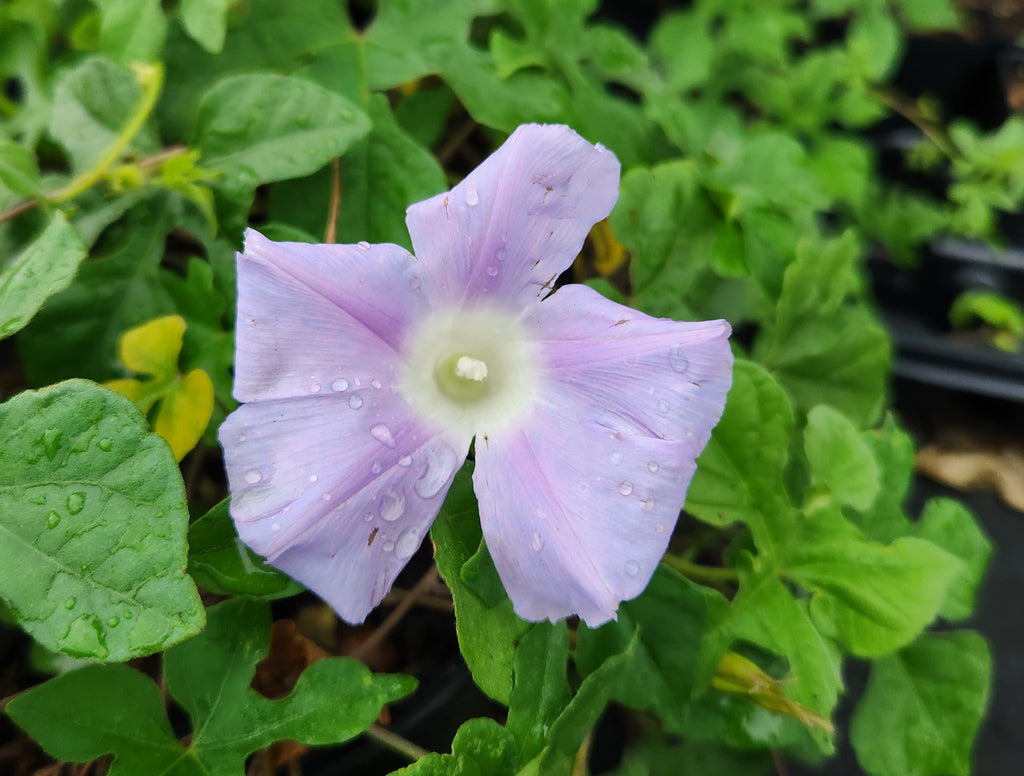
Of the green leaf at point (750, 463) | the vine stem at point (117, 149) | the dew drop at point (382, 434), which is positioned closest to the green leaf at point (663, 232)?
the green leaf at point (750, 463)

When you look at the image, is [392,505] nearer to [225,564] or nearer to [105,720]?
[225,564]

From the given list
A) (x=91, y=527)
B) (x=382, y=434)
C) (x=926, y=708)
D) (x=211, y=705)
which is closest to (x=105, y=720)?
(x=211, y=705)

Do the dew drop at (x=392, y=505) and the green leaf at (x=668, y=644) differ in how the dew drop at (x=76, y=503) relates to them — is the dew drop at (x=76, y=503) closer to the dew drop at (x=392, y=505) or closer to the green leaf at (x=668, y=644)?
the dew drop at (x=392, y=505)

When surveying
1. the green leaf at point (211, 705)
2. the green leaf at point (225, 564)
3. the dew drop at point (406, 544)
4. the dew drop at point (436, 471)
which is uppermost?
the dew drop at point (436, 471)

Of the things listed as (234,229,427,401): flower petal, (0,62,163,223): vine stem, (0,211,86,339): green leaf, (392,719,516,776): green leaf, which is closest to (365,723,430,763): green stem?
(392,719,516,776): green leaf

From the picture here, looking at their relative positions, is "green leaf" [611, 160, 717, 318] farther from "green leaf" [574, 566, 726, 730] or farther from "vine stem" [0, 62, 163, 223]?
"vine stem" [0, 62, 163, 223]
